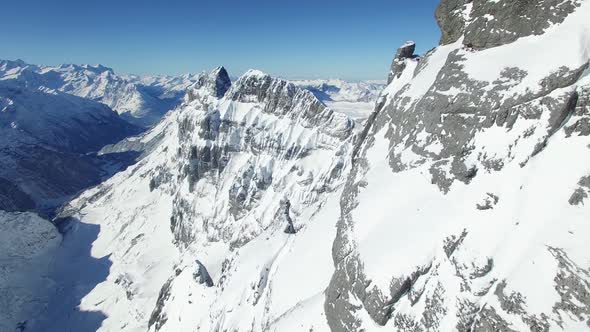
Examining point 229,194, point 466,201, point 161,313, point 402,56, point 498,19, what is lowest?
point 229,194

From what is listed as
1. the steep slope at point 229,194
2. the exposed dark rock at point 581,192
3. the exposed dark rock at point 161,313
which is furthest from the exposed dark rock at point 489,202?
the exposed dark rock at point 161,313

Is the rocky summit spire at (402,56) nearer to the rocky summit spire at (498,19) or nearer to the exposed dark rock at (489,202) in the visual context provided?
Answer: the rocky summit spire at (498,19)

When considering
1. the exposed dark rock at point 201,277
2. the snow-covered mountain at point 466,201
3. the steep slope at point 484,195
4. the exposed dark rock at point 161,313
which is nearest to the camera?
the steep slope at point 484,195

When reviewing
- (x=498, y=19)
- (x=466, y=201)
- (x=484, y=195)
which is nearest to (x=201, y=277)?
Answer: (x=466, y=201)

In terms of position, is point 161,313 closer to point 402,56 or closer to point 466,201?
point 402,56

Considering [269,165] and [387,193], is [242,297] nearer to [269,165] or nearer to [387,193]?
[387,193]

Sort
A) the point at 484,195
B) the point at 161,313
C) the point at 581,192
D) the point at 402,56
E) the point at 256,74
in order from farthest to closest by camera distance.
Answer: the point at 256,74 < the point at 161,313 < the point at 402,56 < the point at 484,195 < the point at 581,192

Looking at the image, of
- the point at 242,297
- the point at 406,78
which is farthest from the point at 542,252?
the point at 242,297

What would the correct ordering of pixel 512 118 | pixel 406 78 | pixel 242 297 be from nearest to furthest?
pixel 512 118, pixel 406 78, pixel 242 297
